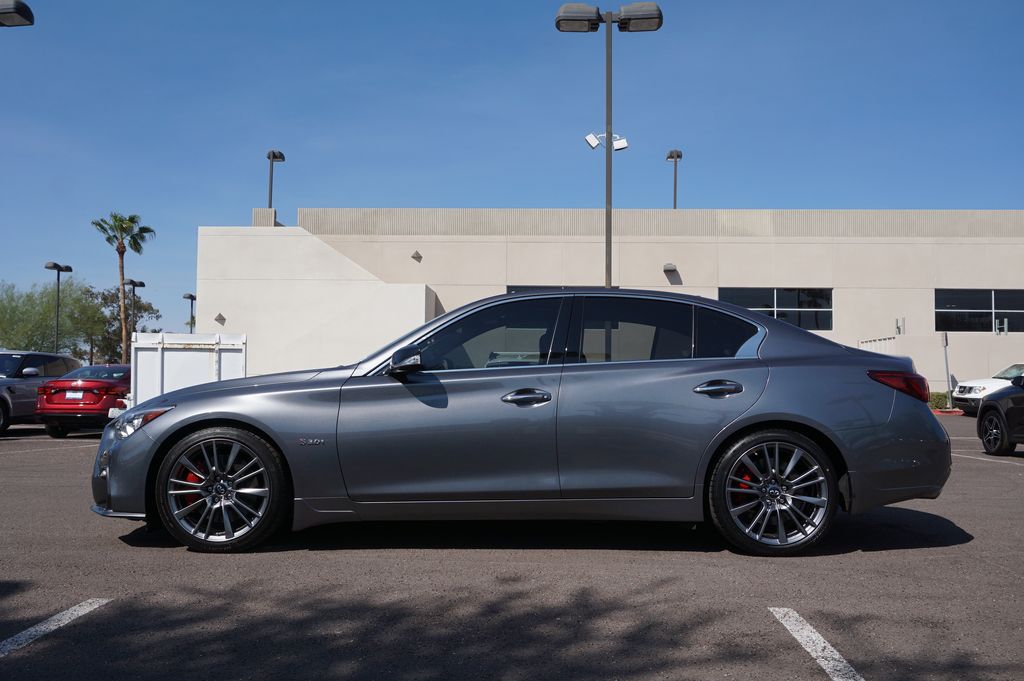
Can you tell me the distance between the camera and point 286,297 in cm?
2911

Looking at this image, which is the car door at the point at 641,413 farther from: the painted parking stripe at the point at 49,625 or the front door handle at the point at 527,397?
the painted parking stripe at the point at 49,625

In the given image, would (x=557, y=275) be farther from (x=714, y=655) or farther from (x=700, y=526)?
(x=714, y=655)

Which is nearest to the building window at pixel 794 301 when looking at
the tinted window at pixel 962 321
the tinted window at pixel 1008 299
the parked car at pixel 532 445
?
the tinted window at pixel 962 321

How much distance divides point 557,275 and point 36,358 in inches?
661

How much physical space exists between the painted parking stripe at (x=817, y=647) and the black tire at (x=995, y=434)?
9.65 m

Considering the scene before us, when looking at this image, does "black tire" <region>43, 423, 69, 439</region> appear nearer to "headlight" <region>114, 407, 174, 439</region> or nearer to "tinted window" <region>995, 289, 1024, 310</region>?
"headlight" <region>114, 407, 174, 439</region>

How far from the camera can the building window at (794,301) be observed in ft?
97.6

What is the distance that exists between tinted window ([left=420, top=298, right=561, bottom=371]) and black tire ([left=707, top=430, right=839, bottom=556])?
4.23ft

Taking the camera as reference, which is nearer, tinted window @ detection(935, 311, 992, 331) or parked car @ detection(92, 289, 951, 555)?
parked car @ detection(92, 289, 951, 555)

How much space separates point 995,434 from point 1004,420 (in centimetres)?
41

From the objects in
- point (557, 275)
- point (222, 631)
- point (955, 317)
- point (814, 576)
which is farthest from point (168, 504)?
point (955, 317)

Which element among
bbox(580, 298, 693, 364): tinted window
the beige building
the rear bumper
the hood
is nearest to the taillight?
bbox(580, 298, 693, 364): tinted window

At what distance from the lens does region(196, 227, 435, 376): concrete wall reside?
2847cm

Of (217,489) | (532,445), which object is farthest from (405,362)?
(217,489)
